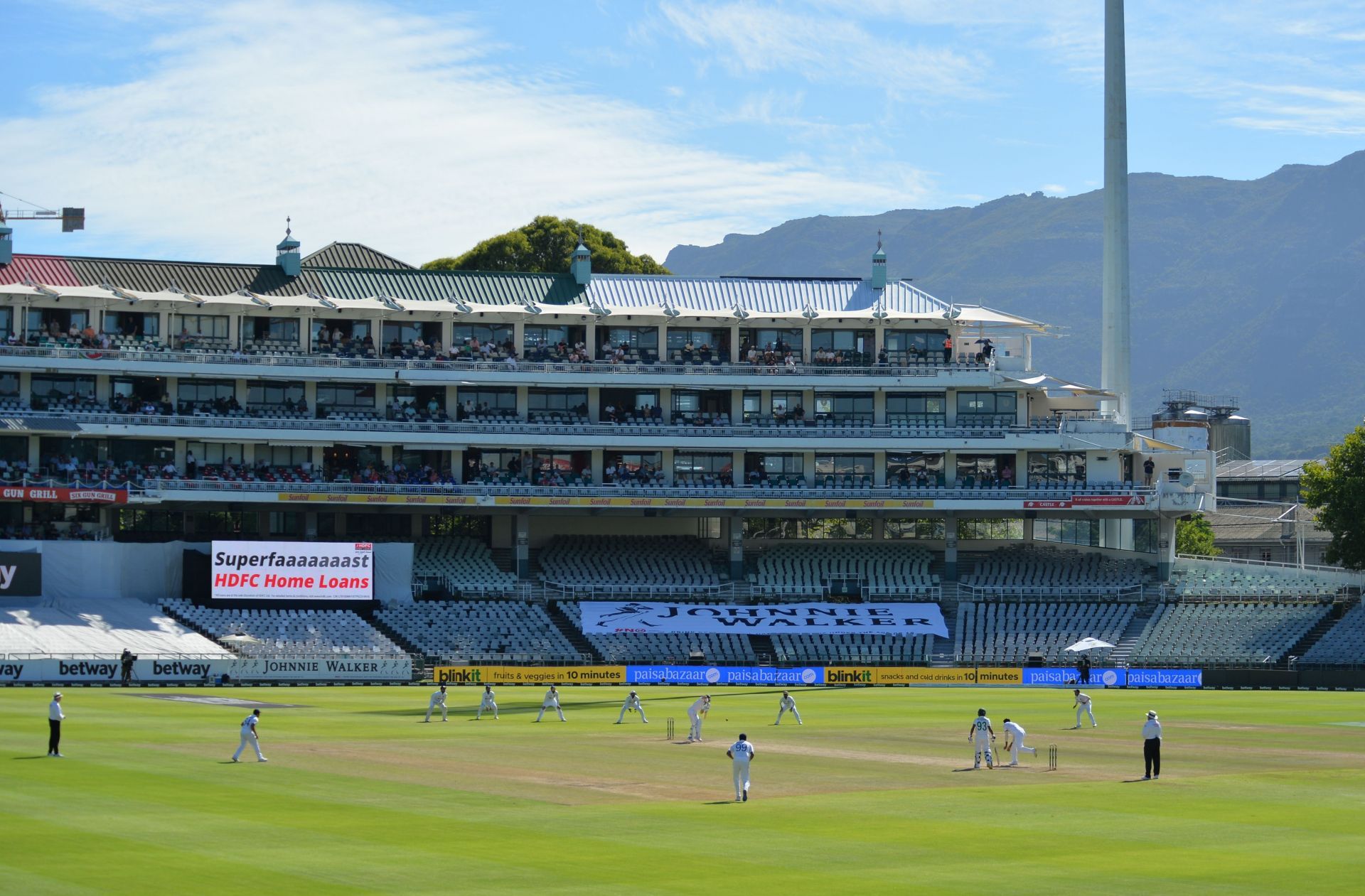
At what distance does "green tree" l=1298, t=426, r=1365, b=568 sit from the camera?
87.6 m

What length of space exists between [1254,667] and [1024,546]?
19453 mm

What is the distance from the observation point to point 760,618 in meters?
82.9

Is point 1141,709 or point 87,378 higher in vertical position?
point 87,378

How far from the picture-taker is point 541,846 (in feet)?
90.1

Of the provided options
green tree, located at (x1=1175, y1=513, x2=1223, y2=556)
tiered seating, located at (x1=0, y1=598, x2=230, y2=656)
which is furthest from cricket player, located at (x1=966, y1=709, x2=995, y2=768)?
green tree, located at (x1=1175, y1=513, x2=1223, y2=556)

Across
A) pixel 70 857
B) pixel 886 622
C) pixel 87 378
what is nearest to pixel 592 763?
pixel 70 857

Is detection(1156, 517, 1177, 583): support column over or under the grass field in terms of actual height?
over

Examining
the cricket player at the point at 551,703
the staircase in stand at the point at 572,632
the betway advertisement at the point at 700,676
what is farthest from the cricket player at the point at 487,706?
the staircase in stand at the point at 572,632

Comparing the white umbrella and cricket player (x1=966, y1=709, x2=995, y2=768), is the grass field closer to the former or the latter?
cricket player (x1=966, y1=709, x2=995, y2=768)

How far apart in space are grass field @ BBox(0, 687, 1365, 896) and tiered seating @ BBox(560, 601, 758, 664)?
2448cm

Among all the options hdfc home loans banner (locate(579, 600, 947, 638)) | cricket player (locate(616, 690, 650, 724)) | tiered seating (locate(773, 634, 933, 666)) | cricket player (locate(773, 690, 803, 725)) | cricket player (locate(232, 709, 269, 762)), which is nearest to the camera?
cricket player (locate(232, 709, 269, 762))

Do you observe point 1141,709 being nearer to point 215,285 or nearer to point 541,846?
point 541,846

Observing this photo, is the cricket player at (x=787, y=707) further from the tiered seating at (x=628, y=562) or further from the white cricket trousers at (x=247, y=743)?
the tiered seating at (x=628, y=562)

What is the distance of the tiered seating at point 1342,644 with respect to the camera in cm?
7875
